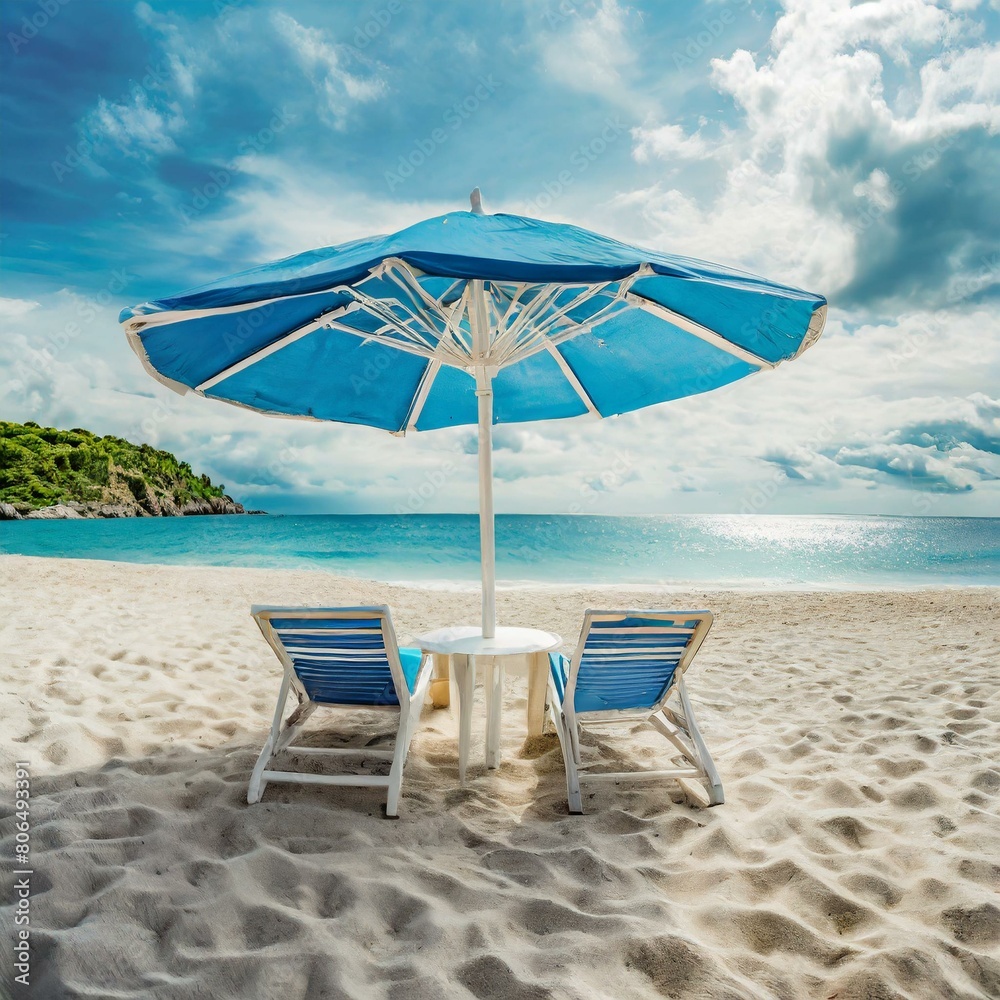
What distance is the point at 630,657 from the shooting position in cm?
286

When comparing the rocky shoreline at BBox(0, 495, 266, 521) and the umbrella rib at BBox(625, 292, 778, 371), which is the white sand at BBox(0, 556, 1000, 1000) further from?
the rocky shoreline at BBox(0, 495, 266, 521)

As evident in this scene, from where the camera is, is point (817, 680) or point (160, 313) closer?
point (160, 313)

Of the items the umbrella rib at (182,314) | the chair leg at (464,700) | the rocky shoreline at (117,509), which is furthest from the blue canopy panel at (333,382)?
the rocky shoreline at (117,509)

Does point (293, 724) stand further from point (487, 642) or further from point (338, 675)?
point (487, 642)

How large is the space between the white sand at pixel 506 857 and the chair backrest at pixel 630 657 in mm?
420

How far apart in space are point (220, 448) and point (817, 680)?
3457 cm

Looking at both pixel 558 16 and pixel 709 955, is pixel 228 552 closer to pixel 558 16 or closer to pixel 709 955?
pixel 558 16

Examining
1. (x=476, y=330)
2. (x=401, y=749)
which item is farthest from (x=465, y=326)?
(x=401, y=749)

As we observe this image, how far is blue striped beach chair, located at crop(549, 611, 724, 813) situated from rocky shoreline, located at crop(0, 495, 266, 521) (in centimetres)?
5436

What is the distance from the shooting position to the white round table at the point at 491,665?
3004 mm

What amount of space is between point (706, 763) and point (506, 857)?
1008 millimetres

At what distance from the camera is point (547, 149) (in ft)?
22.3

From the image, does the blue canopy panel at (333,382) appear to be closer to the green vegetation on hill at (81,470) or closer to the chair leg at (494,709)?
the chair leg at (494,709)

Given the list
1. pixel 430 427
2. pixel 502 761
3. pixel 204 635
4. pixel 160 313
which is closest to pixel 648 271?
pixel 160 313
